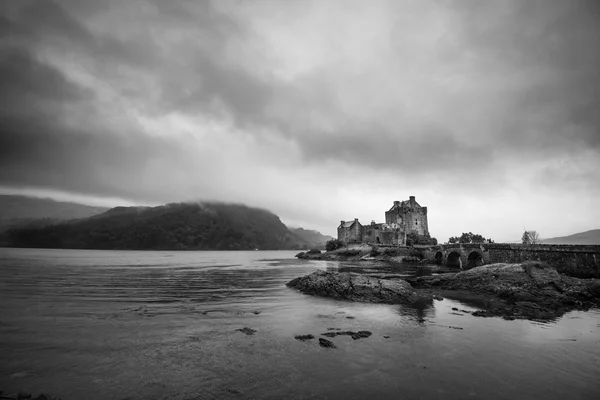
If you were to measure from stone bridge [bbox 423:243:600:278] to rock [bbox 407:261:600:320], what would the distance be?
1221cm

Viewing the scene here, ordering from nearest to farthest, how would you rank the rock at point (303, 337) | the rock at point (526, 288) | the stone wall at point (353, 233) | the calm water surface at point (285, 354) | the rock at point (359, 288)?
the calm water surface at point (285, 354), the rock at point (303, 337), the rock at point (526, 288), the rock at point (359, 288), the stone wall at point (353, 233)

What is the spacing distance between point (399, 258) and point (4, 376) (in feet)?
298

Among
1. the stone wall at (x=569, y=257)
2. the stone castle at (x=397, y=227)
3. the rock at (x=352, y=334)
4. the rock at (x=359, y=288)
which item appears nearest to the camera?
the rock at (x=352, y=334)

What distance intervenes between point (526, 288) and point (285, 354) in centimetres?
2835

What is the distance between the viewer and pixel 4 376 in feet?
35.7

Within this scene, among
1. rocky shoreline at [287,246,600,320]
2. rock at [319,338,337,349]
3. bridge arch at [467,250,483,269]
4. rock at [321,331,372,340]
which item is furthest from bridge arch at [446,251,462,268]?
rock at [319,338,337,349]

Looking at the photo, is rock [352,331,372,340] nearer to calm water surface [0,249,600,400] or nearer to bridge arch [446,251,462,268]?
calm water surface [0,249,600,400]

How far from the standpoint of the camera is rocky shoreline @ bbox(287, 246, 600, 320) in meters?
24.2

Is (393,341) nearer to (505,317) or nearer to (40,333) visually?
(505,317)

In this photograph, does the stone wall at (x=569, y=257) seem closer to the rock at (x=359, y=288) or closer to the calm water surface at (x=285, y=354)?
the calm water surface at (x=285, y=354)

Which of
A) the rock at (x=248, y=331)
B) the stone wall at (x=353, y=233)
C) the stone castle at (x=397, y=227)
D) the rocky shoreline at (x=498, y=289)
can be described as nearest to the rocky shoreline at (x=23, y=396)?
the rock at (x=248, y=331)

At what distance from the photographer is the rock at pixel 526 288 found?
917 inches

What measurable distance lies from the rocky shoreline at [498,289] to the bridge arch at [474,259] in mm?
33676

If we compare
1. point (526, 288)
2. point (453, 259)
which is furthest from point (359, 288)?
point (453, 259)
